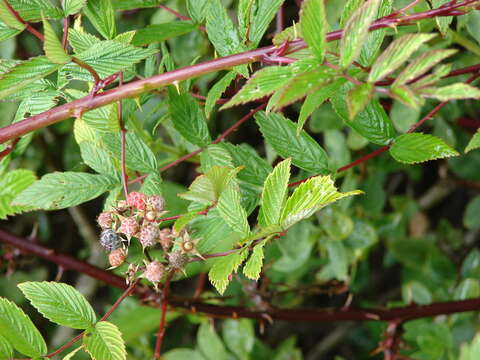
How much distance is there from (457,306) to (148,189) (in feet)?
2.45

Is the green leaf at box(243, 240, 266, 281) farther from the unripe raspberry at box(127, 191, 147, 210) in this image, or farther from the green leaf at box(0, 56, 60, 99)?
the green leaf at box(0, 56, 60, 99)

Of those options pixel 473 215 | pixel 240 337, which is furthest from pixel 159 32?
pixel 473 215

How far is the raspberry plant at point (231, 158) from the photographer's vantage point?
75 cm

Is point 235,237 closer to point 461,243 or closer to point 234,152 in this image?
point 234,152

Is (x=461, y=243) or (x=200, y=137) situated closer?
(x=200, y=137)

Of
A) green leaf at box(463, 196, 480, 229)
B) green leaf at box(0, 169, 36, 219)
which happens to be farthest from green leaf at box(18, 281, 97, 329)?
green leaf at box(463, 196, 480, 229)

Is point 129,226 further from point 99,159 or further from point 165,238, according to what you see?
point 99,159

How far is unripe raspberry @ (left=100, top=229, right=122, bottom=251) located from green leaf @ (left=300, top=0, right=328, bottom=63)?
0.37m

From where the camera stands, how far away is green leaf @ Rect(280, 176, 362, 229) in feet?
2.49

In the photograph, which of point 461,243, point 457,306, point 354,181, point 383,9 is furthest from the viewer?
point 461,243

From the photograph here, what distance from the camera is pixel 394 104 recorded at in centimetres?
147

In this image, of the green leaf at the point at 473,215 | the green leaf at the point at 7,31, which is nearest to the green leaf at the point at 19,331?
the green leaf at the point at 7,31

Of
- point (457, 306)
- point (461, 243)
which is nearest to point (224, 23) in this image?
point (457, 306)

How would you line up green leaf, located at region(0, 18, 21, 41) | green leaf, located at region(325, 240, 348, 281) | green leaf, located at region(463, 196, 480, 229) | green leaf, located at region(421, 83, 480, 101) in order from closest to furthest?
green leaf, located at region(421, 83, 480, 101) → green leaf, located at region(0, 18, 21, 41) → green leaf, located at region(325, 240, 348, 281) → green leaf, located at region(463, 196, 480, 229)
